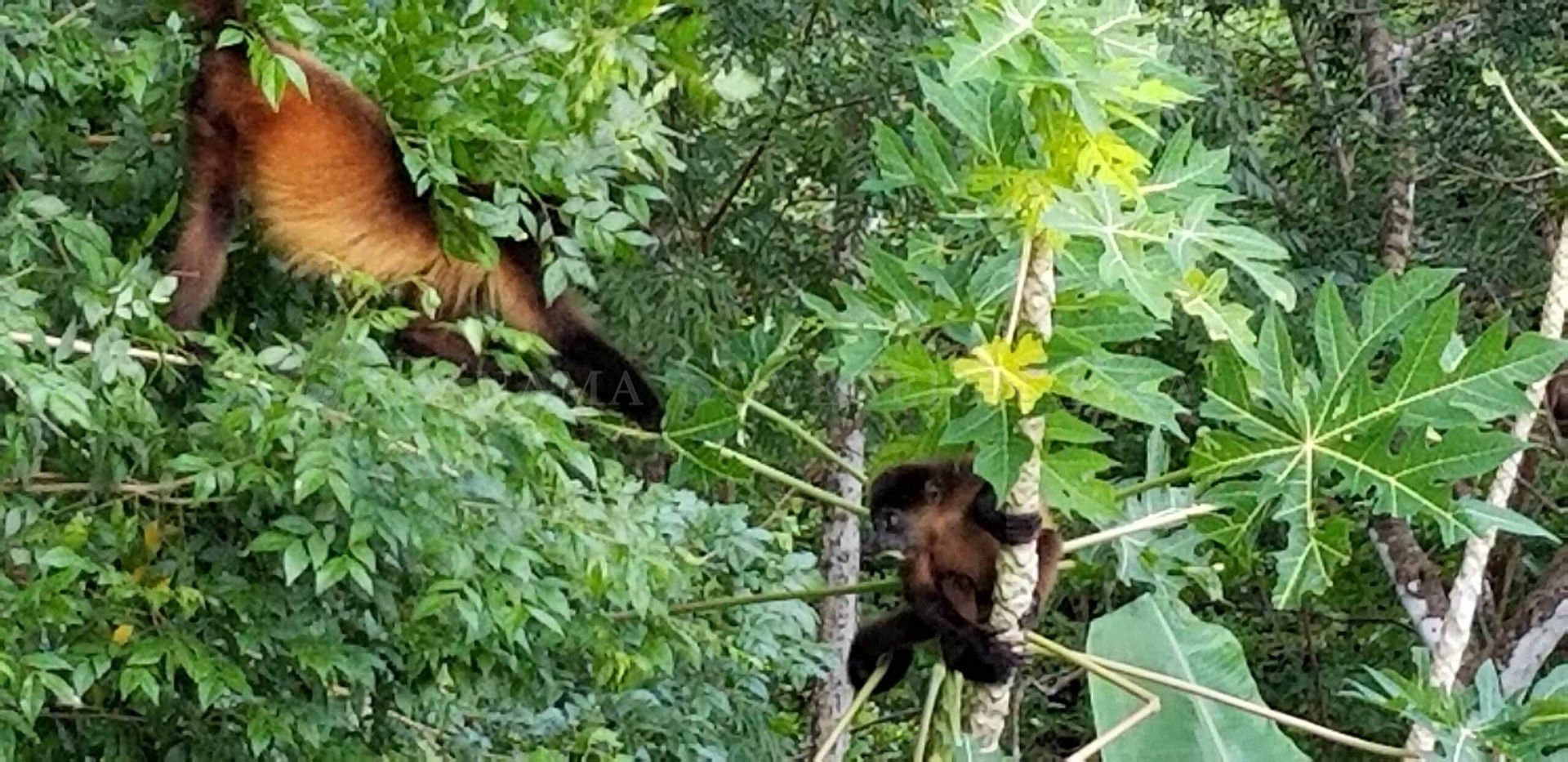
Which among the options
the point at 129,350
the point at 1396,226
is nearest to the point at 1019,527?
the point at 129,350

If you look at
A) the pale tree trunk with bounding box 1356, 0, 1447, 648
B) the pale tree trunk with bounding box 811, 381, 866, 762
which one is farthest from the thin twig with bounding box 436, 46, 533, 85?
the pale tree trunk with bounding box 1356, 0, 1447, 648

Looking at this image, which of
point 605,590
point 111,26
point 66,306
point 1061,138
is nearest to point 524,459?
point 605,590

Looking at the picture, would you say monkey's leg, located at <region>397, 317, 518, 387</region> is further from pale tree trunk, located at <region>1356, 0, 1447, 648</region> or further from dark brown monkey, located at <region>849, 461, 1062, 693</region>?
pale tree trunk, located at <region>1356, 0, 1447, 648</region>

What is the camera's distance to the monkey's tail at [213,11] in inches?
78.1

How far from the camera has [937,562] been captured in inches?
75.4

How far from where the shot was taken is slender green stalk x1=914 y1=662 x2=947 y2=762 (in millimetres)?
1491

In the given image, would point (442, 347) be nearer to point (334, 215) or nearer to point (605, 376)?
point (605, 376)

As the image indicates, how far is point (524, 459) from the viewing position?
1850 millimetres

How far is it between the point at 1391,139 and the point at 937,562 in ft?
8.44

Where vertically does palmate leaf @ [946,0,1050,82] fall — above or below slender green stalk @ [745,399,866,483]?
above

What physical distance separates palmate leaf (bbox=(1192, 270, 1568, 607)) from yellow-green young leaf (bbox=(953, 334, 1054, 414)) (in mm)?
235

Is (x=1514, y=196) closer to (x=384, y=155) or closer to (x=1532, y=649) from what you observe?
(x=1532, y=649)

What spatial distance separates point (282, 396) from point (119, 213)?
1.67 feet

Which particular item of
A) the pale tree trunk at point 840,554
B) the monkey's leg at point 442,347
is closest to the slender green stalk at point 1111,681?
the monkey's leg at point 442,347
